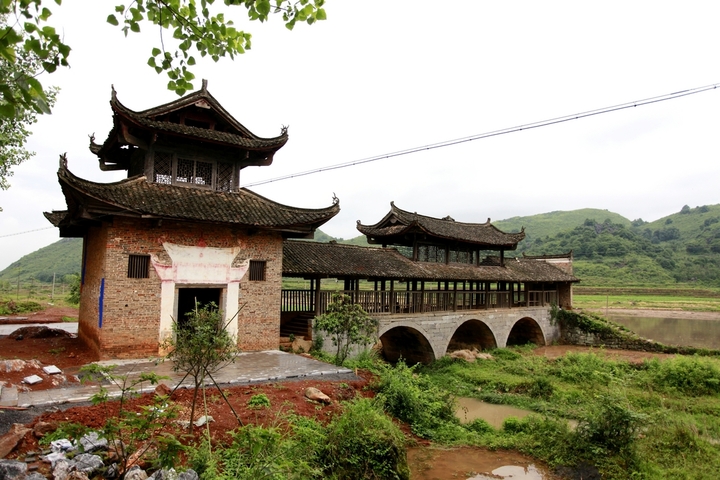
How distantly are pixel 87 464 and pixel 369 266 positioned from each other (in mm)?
12193

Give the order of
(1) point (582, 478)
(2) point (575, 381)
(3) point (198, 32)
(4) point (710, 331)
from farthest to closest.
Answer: (4) point (710, 331) < (2) point (575, 381) < (1) point (582, 478) < (3) point (198, 32)

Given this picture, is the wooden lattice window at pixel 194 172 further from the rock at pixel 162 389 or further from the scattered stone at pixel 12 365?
the rock at pixel 162 389

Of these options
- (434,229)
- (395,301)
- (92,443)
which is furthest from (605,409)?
(434,229)

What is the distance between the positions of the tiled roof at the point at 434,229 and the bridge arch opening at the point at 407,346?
4.12 meters

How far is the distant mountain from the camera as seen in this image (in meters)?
60.1

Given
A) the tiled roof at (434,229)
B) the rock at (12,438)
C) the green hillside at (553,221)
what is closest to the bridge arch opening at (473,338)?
the tiled roof at (434,229)

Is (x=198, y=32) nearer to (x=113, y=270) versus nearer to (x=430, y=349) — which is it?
(x=113, y=270)

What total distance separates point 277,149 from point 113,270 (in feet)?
17.5

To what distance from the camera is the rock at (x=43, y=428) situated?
5629 mm

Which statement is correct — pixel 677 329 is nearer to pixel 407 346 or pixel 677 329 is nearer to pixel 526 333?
pixel 526 333

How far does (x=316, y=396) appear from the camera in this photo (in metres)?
8.61

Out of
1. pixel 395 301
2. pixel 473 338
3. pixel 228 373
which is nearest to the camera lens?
pixel 228 373

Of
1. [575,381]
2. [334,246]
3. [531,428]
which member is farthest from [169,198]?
[575,381]

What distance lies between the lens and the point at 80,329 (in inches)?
549
